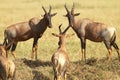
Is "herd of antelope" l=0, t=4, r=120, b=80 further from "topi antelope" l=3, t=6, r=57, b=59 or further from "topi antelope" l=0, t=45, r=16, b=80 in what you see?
"topi antelope" l=0, t=45, r=16, b=80

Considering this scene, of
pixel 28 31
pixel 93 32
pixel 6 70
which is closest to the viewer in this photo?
pixel 6 70

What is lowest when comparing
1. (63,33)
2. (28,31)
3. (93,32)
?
(28,31)

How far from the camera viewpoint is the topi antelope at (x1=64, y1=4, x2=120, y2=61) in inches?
604

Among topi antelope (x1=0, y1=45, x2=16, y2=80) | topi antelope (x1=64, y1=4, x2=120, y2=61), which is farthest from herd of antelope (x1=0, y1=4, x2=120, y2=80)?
topi antelope (x1=0, y1=45, x2=16, y2=80)

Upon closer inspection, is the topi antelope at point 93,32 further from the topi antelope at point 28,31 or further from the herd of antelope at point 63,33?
the topi antelope at point 28,31

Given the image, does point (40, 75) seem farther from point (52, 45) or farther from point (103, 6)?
point (103, 6)

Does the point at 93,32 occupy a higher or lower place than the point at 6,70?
lower

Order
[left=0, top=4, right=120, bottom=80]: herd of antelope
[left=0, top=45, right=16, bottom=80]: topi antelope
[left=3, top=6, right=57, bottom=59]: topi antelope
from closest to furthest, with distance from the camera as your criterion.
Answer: [left=0, top=45, right=16, bottom=80]: topi antelope
[left=0, top=4, right=120, bottom=80]: herd of antelope
[left=3, top=6, right=57, bottom=59]: topi antelope

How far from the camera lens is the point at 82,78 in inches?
535

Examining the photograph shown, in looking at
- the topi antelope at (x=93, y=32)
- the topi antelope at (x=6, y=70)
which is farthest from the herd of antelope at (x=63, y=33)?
the topi antelope at (x=6, y=70)

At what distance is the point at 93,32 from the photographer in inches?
622

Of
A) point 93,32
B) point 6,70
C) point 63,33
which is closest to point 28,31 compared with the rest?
point 93,32

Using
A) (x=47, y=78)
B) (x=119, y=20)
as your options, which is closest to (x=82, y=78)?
(x=47, y=78)

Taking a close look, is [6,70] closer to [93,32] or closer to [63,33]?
[63,33]
